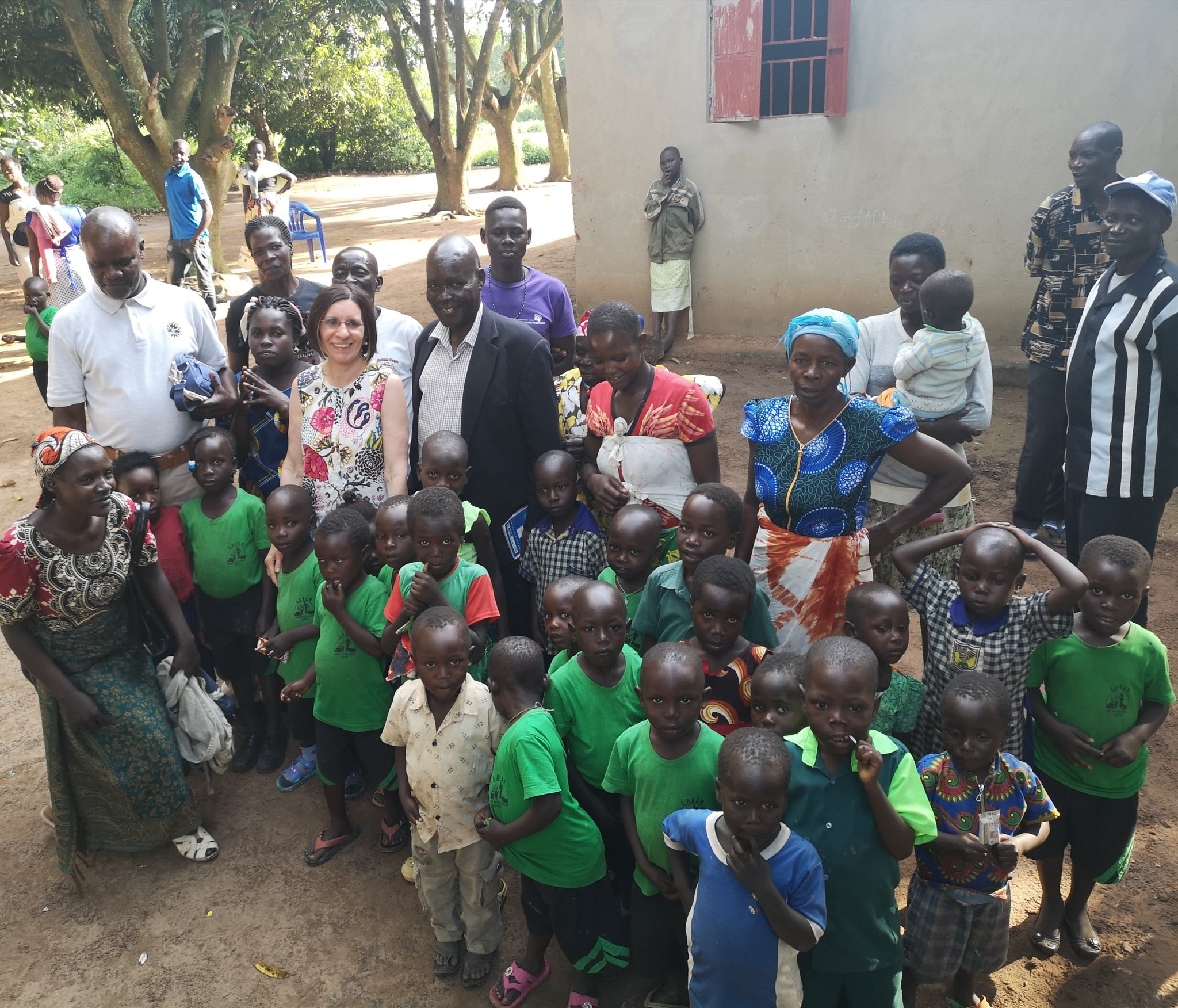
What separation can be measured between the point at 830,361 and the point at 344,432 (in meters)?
1.76

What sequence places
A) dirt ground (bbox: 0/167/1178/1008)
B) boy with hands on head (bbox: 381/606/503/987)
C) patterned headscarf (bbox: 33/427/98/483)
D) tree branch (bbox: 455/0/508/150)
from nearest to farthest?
boy with hands on head (bbox: 381/606/503/987) < dirt ground (bbox: 0/167/1178/1008) < patterned headscarf (bbox: 33/427/98/483) < tree branch (bbox: 455/0/508/150)

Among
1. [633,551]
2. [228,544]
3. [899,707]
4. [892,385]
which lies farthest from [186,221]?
[899,707]

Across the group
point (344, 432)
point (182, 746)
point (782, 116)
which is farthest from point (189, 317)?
point (782, 116)

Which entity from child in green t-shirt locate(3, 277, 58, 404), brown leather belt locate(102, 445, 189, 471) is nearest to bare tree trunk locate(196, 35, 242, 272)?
child in green t-shirt locate(3, 277, 58, 404)

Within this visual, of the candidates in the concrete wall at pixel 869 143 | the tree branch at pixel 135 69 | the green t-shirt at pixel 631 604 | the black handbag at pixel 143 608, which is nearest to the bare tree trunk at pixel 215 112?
the tree branch at pixel 135 69

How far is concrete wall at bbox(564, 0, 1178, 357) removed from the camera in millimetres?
6664

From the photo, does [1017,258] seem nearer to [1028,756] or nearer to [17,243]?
[1028,756]

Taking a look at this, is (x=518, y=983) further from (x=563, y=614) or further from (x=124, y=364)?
(x=124, y=364)

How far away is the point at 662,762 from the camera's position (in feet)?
7.58

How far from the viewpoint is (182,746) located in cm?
337

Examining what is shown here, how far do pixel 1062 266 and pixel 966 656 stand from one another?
3.28 metres

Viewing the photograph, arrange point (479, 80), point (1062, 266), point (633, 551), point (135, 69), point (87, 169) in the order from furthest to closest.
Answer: point (87, 169)
point (479, 80)
point (135, 69)
point (1062, 266)
point (633, 551)

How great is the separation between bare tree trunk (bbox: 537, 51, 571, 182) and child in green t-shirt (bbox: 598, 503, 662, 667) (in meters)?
17.7

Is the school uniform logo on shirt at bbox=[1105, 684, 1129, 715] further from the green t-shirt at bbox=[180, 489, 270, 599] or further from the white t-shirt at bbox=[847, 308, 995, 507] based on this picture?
the green t-shirt at bbox=[180, 489, 270, 599]
